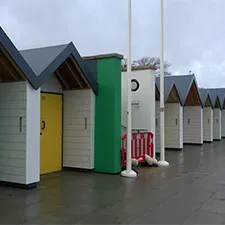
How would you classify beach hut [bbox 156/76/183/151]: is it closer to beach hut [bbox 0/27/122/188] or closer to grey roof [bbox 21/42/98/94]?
beach hut [bbox 0/27/122/188]

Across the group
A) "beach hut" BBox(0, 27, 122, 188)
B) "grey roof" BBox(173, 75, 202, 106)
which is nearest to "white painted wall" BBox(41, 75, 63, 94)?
"beach hut" BBox(0, 27, 122, 188)

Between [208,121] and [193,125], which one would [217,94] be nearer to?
[208,121]

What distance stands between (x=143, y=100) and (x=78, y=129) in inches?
106

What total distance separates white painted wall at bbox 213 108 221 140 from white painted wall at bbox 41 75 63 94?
14.6m

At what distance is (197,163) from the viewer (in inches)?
453

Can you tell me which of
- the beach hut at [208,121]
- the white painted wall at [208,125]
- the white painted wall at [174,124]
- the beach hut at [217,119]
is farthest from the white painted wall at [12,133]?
the beach hut at [217,119]

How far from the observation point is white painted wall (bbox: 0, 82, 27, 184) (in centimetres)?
722

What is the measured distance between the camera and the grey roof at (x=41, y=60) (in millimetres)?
6723

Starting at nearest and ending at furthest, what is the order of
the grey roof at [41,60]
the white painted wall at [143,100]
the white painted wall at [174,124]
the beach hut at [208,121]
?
the grey roof at [41,60]
the white painted wall at [143,100]
the white painted wall at [174,124]
the beach hut at [208,121]

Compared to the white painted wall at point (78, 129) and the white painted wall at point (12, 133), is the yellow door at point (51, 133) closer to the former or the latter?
the white painted wall at point (78, 129)

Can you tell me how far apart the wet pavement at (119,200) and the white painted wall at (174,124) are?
597cm

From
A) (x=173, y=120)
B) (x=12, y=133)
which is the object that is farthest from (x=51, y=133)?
(x=173, y=120)

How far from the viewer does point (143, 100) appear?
11281mm

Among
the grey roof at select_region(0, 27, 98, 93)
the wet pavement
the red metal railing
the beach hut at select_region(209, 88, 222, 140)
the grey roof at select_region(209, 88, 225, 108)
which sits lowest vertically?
the wet pavement
